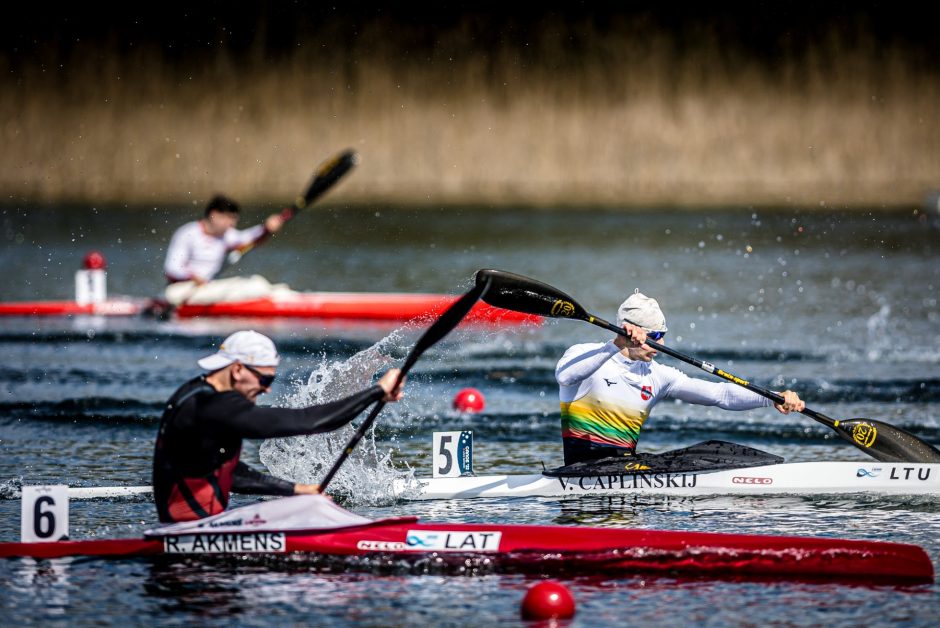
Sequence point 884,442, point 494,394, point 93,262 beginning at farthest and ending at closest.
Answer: point 93,262 < point 494,394 < point 884,442

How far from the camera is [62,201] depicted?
53344 millimetres

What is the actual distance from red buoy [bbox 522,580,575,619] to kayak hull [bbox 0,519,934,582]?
28.3 inches

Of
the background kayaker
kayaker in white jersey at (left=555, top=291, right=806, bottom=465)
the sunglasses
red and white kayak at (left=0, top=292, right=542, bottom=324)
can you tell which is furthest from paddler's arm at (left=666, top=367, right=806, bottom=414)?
red and white kayak at (left=0, top=292, right=542, bottom=324)

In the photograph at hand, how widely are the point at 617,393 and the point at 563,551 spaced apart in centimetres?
208

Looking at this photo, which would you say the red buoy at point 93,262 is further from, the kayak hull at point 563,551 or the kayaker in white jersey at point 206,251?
the kayak hull at point 563,551

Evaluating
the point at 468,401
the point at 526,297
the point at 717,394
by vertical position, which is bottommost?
the point at 468,401

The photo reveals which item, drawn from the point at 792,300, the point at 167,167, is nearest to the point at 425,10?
the point at 167,167

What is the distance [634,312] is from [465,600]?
280 cm

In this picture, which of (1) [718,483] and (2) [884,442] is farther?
(2) [884,442]

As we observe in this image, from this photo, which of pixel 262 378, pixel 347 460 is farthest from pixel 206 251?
pixel 262 378

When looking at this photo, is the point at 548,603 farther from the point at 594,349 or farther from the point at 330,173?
the point at 330,173

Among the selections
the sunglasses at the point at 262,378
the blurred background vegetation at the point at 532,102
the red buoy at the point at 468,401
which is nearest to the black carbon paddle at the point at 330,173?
the red buoy at the point at 468,401

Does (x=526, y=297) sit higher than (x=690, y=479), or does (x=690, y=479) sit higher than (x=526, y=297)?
(x=526, y=297)

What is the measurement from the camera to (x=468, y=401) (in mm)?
14703
